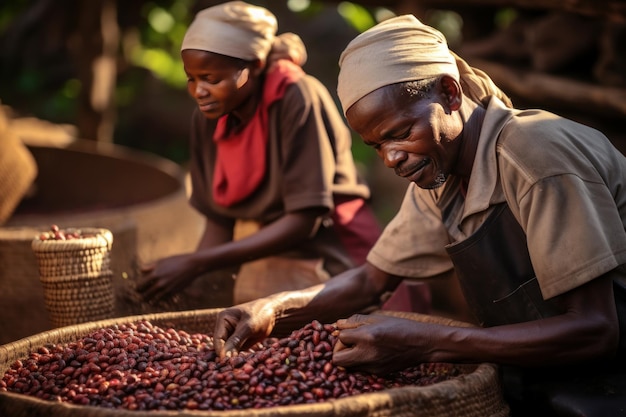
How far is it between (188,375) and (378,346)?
48 cm

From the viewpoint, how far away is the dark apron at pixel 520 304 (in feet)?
7.65

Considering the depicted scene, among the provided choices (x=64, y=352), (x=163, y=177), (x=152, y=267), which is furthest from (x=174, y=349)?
(x=163, y=177)

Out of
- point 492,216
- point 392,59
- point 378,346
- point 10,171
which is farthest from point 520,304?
point 10,171

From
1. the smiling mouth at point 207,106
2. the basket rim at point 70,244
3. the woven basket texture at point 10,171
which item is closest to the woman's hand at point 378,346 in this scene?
the basket rim at point 70,244

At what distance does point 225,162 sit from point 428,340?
1586mm

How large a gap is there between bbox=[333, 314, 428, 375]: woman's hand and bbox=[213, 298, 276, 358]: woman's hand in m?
0.35

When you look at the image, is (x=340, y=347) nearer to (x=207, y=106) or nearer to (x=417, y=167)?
(x=417, y=167)

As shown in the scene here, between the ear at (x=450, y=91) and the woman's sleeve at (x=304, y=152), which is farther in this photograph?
the woman's sleeve at (x=304, y=152)

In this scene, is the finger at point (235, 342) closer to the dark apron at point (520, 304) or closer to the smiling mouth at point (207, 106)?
the dark apron at point (520, 304)

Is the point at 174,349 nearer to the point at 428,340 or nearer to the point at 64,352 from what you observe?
the point at 64,352

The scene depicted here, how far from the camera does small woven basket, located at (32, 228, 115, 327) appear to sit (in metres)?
3.11

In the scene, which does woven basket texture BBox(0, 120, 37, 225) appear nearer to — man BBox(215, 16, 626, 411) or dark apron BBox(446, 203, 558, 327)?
man BBox(215, 16, 626, 411)

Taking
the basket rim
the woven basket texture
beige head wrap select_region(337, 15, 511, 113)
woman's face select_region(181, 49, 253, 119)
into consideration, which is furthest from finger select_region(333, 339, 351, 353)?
the woven basket texture

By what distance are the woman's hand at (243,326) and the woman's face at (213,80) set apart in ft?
3.04
